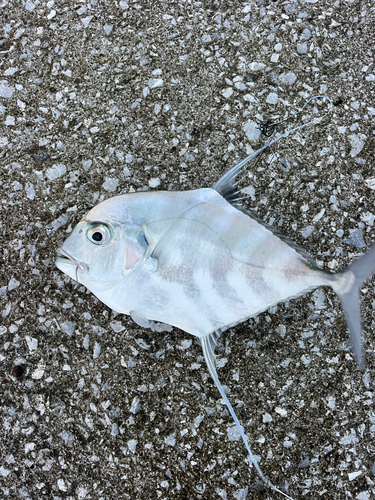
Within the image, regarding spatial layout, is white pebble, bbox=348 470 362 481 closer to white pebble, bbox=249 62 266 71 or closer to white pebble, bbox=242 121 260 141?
white pebble, bbox=242 121 260 141

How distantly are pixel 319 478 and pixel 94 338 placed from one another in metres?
1.35

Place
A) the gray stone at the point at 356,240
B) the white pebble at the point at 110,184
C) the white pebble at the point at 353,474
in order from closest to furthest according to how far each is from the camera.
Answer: the white pebble at the point at 353,474 < the gray stone at the point at 356,240 < the white pebble at the point at 110,184

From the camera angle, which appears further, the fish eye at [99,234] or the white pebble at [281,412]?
the white pebble at [281,412]

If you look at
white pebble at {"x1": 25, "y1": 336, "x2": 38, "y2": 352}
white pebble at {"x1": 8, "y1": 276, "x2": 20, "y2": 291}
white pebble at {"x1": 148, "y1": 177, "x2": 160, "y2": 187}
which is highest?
white pebble at {"x1": 148, "y1": 177, "x2": 160, "y2": 187}

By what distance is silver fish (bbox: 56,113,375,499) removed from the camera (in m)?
1.54

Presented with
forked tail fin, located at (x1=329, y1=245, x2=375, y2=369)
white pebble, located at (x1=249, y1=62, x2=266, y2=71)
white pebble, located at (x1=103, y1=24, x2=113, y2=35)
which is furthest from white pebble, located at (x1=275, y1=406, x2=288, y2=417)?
white pebble, located at (x1=103, y1=24, x2=113, y2=35)

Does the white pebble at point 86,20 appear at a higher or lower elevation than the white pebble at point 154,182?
higher

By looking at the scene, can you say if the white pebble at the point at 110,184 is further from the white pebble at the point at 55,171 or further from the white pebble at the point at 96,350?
the white pebble at the point at 96,350

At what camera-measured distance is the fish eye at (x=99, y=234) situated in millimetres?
1552

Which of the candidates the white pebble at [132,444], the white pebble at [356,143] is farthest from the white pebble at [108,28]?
the white pebble at [132,444]

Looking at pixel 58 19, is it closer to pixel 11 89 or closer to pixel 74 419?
pixel 11 89

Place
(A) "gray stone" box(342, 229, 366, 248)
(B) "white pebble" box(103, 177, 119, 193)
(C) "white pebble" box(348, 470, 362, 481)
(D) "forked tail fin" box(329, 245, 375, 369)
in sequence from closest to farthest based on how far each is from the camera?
1. (D) "forked tail fin" box(329, 245, 375, 369)
2. (C) "white pebble" box(348, 470, 362, 481)
3. (A) "gray stone" box(342, 229, 366, 248)
4. (B) "white pebble" box(103, 177, 119, 193)

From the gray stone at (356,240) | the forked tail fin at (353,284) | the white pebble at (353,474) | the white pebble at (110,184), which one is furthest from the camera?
the white pebble at (110,184)

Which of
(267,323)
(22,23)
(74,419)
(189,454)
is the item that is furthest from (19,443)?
(22,23)
